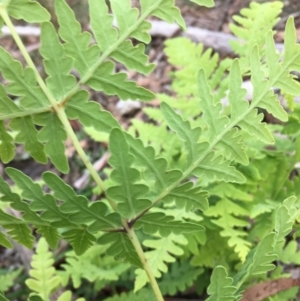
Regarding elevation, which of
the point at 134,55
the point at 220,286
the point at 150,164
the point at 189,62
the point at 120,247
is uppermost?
the point at 189,62

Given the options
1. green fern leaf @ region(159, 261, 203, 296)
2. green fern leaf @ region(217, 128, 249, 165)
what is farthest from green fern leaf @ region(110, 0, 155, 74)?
green fern leaf @ region(159, 261, 203, 296)

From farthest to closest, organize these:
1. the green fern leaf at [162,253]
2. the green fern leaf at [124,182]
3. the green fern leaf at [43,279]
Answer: the green fern leaf at [162,253] → the green fern leaf at [43,279] → the green fern leaf at [124,182]

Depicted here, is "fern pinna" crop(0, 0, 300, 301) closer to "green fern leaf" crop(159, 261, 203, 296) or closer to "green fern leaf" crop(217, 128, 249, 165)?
"green fern leaf" crop(217, 128, 249, 165)

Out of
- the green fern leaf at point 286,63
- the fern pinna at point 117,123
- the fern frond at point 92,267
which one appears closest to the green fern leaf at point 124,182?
the fern pinna at point 117,123

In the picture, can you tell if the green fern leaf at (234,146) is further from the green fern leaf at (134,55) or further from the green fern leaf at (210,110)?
the green fern leaf at (134,55)

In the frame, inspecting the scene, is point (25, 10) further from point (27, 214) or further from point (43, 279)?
point (43, 279)

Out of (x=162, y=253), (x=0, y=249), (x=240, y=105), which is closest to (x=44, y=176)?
(x=240, y=105)

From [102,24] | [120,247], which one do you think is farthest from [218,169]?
[102,24]
